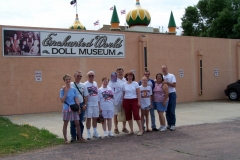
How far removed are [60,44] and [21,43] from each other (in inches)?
68.7

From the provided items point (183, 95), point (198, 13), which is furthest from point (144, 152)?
point (198, 13)

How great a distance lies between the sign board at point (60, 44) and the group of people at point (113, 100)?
6.56 metres

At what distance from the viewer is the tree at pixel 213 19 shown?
33.7m

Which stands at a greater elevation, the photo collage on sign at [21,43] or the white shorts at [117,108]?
the photo collage on sign at [21,43]

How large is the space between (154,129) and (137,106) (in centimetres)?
106

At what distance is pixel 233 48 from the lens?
2222 centimetres

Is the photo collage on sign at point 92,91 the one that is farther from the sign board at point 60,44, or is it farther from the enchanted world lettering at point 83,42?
the enchanted world lettering at point 83,42

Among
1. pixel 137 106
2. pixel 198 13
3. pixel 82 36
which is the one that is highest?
pixel 198 13

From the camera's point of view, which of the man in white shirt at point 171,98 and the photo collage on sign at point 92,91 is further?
the man in white shirt at point 171,98

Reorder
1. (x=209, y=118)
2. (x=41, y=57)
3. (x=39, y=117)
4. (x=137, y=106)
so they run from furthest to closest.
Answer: (x=41, y=57) → (x=39, y=117) → (x=209, y=118) → (x=137, y=106)

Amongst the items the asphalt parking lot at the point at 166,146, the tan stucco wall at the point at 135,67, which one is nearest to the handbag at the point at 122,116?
the asphalt parking lot at the point at 166,146

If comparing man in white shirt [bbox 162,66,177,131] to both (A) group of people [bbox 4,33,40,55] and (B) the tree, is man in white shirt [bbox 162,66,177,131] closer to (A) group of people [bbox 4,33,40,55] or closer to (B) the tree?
(A) group of people [bbox 4,33,40,55]

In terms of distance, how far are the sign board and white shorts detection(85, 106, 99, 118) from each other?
7052 mm

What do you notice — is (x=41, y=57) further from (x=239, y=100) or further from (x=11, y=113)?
(x=239, y=100)
